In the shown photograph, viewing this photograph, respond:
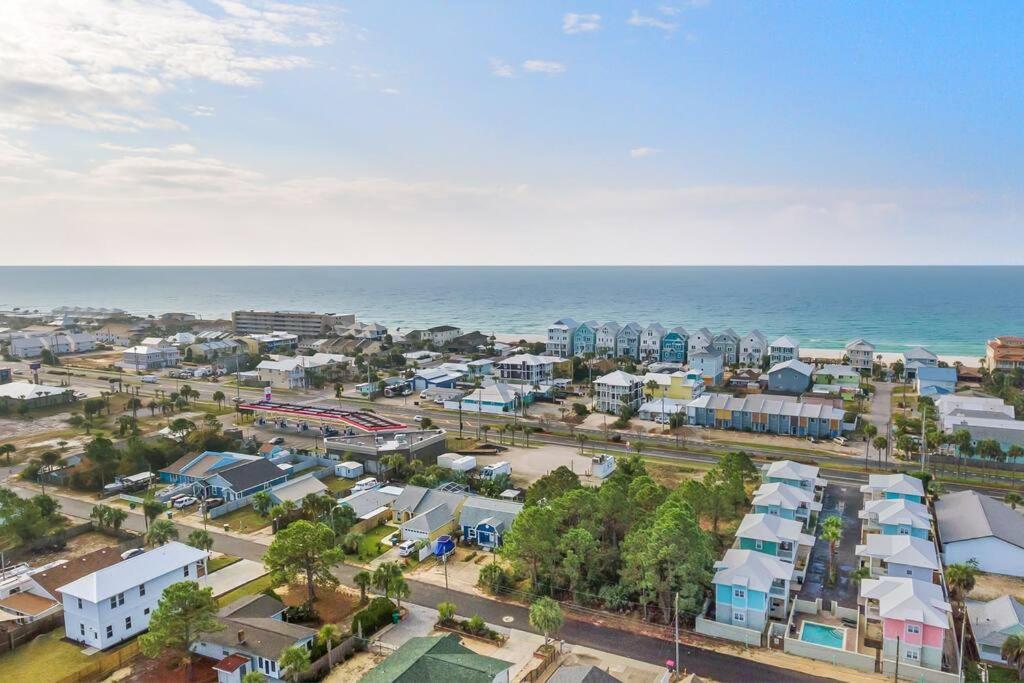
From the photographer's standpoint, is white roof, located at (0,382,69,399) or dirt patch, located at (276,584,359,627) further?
white roof, located at (0,382,69,399)

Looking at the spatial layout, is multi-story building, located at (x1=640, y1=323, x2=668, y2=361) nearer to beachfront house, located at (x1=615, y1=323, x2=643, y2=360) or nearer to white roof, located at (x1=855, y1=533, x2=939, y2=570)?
beachfront house, located at (x1=615, y1=323, x2=643, y2=360)

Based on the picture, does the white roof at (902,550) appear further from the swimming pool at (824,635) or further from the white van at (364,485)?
the white van at (364,485)

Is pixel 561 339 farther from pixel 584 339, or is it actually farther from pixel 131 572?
pixel 131 572

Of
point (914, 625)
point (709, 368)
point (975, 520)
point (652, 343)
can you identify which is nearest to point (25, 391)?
point (709, 368)

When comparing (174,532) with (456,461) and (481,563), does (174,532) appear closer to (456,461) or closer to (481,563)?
(481,563)

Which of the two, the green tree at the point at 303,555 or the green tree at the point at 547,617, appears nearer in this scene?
the green tree at the point at 547,617

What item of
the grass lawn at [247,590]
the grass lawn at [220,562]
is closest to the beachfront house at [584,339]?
the grass lawn at [220,562]

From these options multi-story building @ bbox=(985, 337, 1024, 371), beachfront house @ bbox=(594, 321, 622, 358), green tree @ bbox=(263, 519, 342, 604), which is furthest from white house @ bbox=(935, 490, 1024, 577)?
beachfront house @ bbox=(594, 321, 622, 358)
